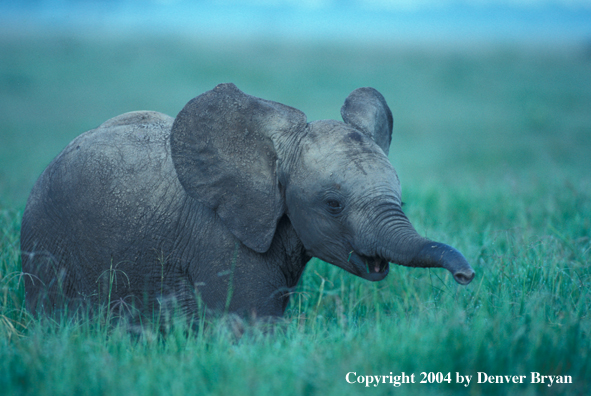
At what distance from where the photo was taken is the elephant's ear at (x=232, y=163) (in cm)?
350

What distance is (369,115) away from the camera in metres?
3.92

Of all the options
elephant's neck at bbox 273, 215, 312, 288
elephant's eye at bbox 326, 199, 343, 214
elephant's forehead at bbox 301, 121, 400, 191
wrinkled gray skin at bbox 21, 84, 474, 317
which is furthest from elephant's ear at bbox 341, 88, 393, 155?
elephant's neck at bbox 273, 215, 312, 288

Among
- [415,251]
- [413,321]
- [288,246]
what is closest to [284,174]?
[288,246]

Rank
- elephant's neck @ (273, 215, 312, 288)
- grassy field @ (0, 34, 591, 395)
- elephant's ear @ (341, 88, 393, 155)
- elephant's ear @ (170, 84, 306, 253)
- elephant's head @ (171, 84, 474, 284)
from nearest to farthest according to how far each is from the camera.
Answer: grassy field @ (0, 34, 591, 395) < elephant's head @ (171, 84, 474, 284) < elephant's ear @ (170, 84, 306, 253) < elephant's neck @ (273, 215, 312, 288) < elephant's ear @ (341, 88, 393, 155)

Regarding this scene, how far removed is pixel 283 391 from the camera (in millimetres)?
2496

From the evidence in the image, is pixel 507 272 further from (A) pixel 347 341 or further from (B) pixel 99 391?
(B) pixel 99 391

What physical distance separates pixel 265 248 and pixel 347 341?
0.80 m

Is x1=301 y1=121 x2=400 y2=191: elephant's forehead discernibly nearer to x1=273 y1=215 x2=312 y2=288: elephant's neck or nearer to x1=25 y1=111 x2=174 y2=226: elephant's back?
x1=273 y1=215 x2=312 y2=288: elephant's neck

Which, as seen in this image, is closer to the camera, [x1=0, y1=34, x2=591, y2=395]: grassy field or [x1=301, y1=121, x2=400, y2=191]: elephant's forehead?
[x1=0, y1=34, x2=591, y2=395]: grassy field

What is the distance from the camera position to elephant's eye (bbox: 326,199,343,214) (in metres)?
→ 3.32

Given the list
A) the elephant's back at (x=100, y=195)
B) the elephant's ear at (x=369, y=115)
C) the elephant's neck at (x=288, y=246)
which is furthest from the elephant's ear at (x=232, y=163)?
the elephant's ear at (x=369, y=115)

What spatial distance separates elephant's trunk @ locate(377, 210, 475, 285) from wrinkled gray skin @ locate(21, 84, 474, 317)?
0.02 metres

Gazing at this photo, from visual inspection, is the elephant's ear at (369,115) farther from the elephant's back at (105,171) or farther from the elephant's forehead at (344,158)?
the elephant's back at (105,171)

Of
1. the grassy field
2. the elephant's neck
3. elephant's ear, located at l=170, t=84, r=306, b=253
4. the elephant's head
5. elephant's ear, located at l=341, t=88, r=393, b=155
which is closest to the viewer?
the grassy field
